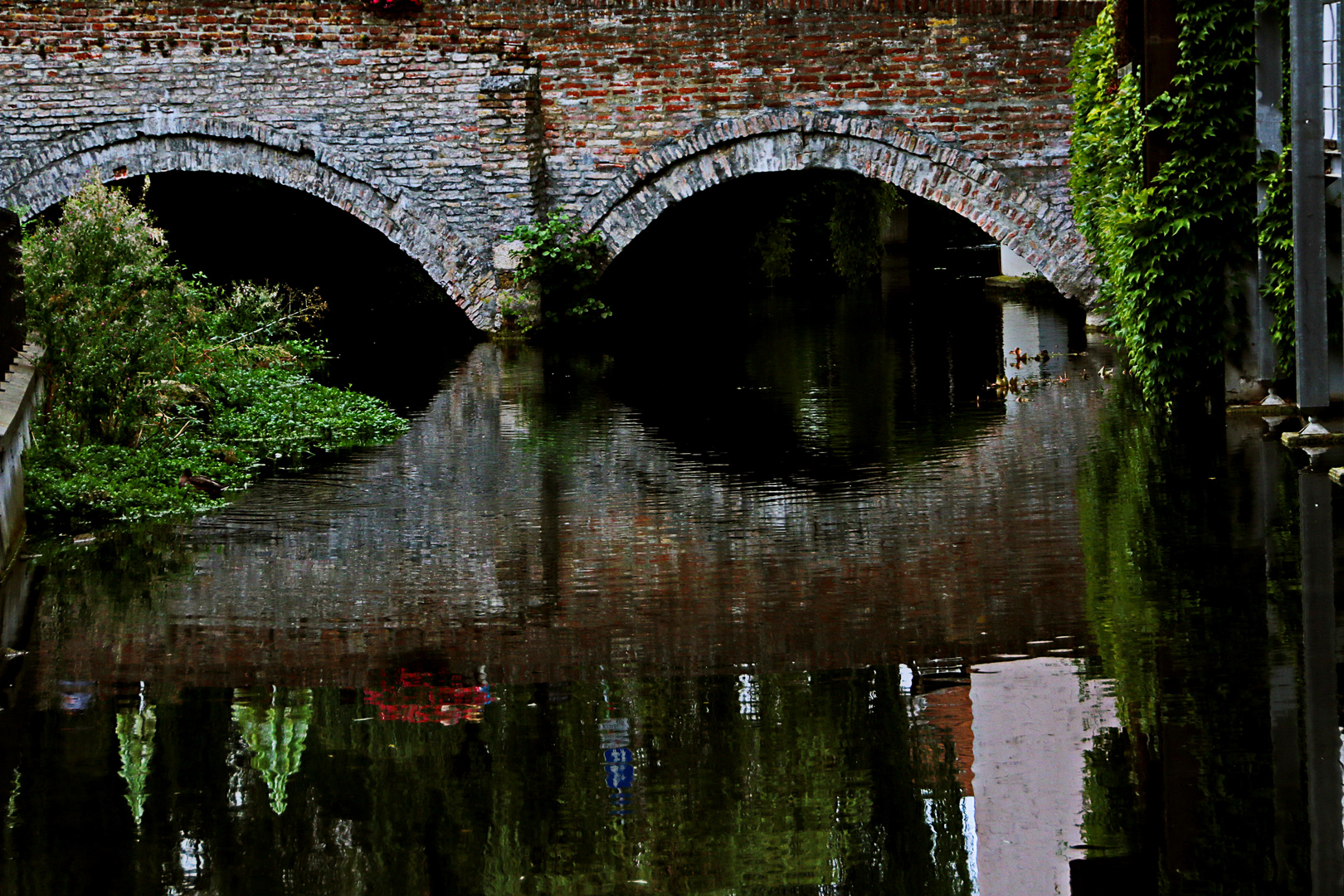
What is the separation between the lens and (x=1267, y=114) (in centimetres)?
933

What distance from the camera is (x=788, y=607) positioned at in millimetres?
5957

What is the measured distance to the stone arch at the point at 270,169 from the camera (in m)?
17.9

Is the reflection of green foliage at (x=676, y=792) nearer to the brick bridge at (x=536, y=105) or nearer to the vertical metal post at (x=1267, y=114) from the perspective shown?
the vertical metal post at (x=1267, y=114)

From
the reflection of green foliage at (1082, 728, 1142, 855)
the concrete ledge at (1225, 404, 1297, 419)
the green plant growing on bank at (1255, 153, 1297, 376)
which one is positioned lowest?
the reflection of green foliage at (1082, 728, 1142, 855)

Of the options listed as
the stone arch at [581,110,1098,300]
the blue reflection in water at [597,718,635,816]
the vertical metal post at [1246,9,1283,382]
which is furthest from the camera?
the stone arch at [581,110,1098,300]

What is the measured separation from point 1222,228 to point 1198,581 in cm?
436

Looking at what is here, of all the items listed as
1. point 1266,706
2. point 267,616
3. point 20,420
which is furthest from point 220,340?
point 1266,706

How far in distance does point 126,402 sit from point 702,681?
5441 millimetres

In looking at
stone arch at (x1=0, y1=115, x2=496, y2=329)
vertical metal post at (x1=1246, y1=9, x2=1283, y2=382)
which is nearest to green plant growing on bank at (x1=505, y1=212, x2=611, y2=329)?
stone arch at (x1=0, y1=115, x2=496, y2=329)

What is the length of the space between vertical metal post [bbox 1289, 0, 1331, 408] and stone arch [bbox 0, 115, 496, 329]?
10940 millimetres

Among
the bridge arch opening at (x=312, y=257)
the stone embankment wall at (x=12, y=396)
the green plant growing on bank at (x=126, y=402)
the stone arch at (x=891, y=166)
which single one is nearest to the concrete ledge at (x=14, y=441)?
the stone embankment wall at (x=12, y=396)

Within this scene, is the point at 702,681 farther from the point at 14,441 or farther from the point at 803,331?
the point at 803,331

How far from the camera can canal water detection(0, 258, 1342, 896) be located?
3738 mm

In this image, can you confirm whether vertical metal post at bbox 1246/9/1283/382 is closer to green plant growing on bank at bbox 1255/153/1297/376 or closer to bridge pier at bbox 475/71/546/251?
green plant growing on bank at bbox 1255/153/1297/376
